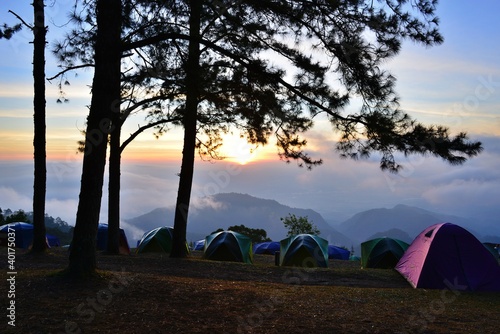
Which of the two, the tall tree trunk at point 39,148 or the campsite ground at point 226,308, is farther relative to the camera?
the tall tree trunk at point 39,148

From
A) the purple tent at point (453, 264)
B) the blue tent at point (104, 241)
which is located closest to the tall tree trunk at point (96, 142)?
the purple tent at point (453, 264)

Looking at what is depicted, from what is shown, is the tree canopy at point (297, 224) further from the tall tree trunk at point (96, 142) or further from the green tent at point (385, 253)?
the tall tree trunk at point (96, 142)

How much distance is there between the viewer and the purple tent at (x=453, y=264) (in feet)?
37.9

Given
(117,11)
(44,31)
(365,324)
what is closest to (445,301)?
(365,324)

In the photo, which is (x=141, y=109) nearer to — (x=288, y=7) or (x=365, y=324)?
(x=288, y=7)

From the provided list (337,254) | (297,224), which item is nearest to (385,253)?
(337,254)

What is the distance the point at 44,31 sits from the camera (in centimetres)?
1491

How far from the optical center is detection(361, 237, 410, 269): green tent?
18191mm

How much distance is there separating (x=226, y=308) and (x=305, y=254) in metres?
10.5

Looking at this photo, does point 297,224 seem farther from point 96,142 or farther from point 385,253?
point 96,142

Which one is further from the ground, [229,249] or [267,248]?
[229,249]

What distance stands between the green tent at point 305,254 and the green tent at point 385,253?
200 centimetres

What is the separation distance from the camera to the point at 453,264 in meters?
11.9

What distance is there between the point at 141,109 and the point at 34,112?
12.4ft
